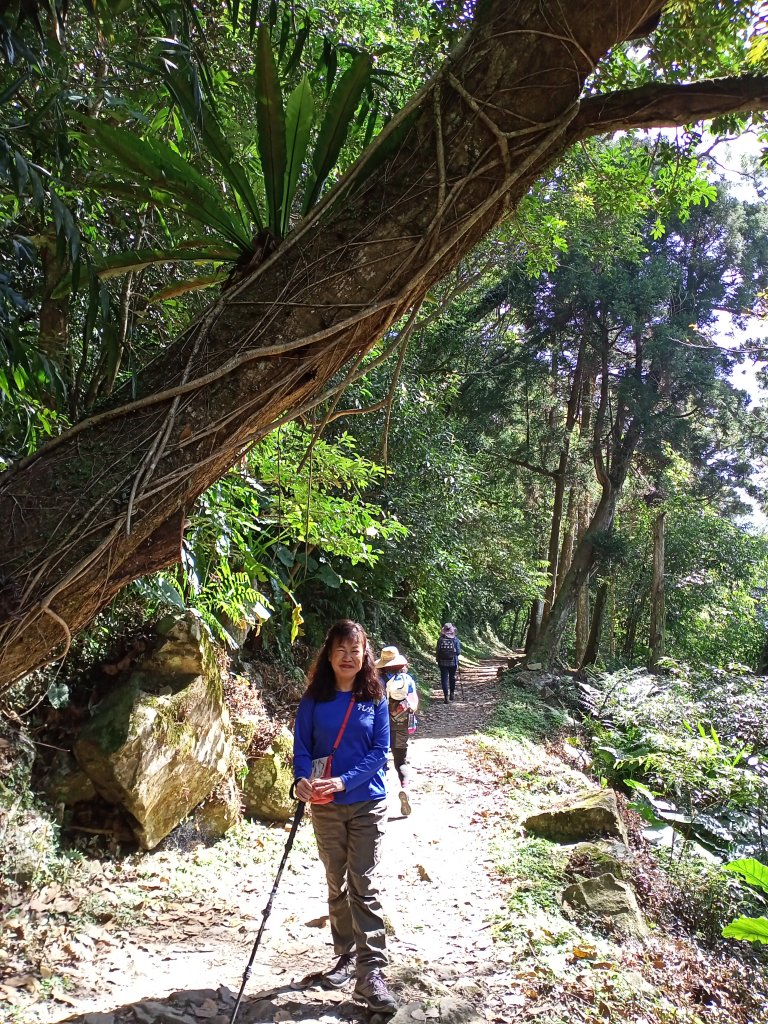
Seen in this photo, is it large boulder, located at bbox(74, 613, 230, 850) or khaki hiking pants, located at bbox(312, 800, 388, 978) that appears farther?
large boulder, located at bbox(74, 613, 230, 850)

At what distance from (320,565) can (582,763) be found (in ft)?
16.0

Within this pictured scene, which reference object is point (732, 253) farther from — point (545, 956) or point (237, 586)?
point (545, 956)

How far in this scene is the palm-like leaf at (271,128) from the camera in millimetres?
1999

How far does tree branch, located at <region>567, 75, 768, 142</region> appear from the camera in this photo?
6.14 ft

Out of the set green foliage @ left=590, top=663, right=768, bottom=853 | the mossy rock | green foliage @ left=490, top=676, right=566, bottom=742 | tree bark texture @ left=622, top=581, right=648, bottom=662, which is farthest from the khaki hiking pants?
tree bark texture @ left=622, top=581, right=648, bottom=662

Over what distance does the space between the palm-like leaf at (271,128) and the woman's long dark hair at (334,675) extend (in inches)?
75.5

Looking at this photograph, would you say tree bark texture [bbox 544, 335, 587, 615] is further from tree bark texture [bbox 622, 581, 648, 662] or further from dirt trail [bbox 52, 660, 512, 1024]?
dirt trail [bbox 52, 660, 512, 1024]

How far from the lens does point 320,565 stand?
10.6m

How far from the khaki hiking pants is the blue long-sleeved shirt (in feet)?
0.28

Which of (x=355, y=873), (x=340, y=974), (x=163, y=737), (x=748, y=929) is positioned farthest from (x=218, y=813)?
(x=748, y=929)

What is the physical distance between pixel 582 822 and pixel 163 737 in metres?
3.37

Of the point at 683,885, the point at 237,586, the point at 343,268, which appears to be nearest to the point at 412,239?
the point at 343,268

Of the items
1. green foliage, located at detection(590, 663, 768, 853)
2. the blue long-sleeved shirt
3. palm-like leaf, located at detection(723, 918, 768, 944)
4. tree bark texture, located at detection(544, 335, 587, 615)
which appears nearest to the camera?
the blue long-sleeved shirt

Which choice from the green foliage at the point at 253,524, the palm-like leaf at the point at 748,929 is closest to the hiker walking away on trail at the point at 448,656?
the green foliage at the point at 253,524
